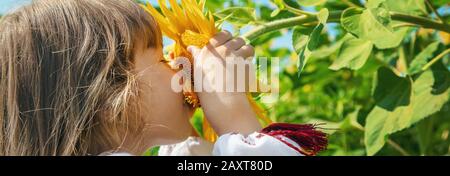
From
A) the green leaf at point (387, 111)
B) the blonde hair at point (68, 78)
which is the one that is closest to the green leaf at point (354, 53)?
the green leaf at point (387, 111)

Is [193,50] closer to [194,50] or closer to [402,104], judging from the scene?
[194,50]

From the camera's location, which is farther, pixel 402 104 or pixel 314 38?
pixel 402 104

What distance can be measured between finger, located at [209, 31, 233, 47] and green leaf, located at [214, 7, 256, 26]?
44 mm

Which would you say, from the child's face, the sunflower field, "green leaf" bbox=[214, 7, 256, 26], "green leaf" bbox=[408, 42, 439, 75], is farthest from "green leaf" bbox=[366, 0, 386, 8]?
"green leaf" bbox=[408, 42, 439, 75]

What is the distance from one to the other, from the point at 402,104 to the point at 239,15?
0.43 meters

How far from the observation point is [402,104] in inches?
62.6

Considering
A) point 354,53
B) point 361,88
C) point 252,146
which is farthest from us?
point 361,88

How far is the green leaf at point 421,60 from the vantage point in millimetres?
1640

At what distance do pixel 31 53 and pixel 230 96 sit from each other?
0.93ft

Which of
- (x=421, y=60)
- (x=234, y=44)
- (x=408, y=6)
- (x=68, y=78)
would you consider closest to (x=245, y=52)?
(x=234, y=44)

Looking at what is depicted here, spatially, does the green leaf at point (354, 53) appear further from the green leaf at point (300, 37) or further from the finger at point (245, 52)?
the finger at point (245, 52)

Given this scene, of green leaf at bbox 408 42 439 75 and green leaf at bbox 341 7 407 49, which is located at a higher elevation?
green leaf at bbox 341 7 407 49

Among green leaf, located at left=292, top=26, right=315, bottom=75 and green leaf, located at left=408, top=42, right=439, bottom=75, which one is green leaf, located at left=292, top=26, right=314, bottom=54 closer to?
green leaf, located at left=292, top=26, right=315, bottom=75

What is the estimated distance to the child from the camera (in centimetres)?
119
